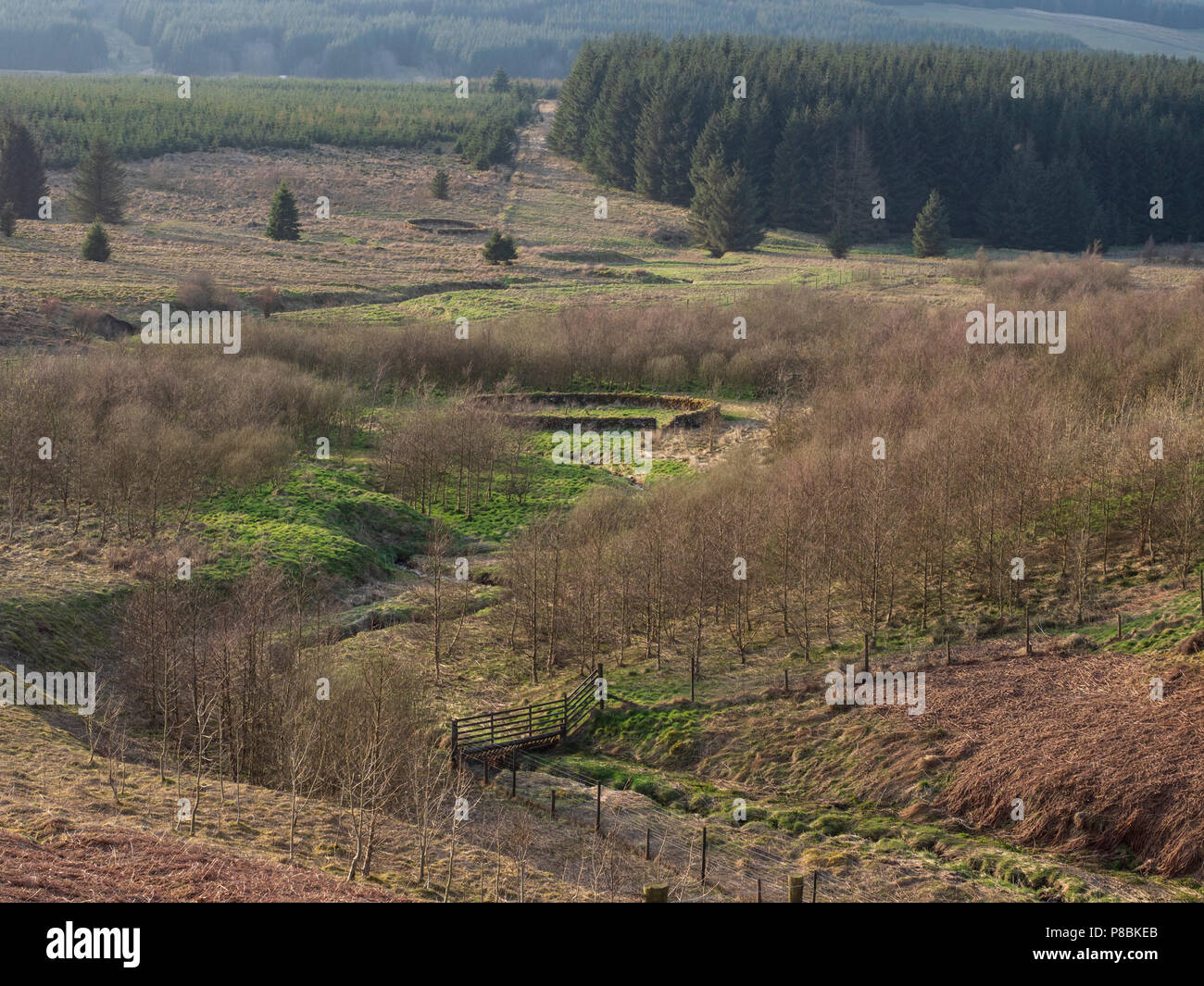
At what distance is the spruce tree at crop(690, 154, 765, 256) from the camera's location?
4889 inches

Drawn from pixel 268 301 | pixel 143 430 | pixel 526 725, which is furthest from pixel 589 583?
pixel 268 301

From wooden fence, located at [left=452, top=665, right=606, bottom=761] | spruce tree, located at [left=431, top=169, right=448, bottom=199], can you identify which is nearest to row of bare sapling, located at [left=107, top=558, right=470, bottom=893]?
wooden fence, located at [left=452, top=665, right=606, bottom=761]

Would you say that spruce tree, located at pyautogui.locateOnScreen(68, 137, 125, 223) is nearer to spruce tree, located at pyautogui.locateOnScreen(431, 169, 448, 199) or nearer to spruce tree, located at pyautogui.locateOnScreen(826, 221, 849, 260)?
spruce tree, located at pyautogui.locateOnScreen(431, 169, 448, 199)

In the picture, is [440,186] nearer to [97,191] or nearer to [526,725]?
[97,191]

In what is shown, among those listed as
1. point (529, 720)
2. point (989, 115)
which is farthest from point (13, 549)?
point (989, 115)

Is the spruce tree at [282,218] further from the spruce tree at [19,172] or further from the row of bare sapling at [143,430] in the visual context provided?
the row of bare sapling at [143,430]

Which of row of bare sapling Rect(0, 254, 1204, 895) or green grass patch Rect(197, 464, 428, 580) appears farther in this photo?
green grass patch Rect(197, 464, 428, 580)

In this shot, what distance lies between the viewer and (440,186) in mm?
135500

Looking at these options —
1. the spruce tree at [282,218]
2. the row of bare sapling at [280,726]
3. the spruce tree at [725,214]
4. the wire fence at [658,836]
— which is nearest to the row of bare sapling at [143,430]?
the row of bare sapling at [280,726]

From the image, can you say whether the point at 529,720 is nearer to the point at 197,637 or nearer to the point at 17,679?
the point at 197,637

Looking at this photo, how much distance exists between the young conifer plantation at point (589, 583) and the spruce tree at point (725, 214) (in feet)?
43.2

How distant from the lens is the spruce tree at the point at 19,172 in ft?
358

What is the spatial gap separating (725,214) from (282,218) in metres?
41.9

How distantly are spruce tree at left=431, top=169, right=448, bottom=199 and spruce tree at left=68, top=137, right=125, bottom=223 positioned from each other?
33.7 metres
